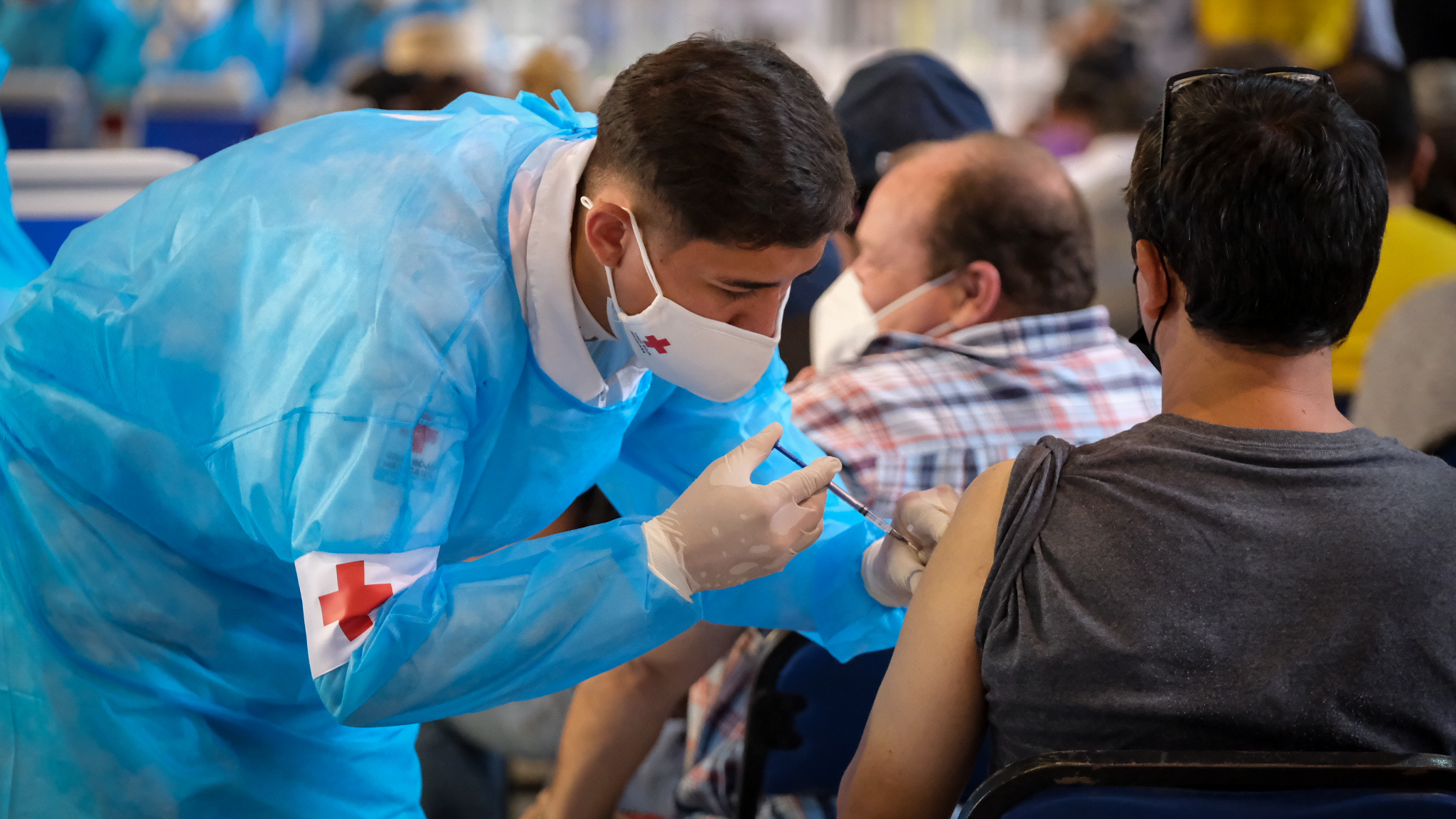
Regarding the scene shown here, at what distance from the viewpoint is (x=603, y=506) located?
7.26 ft

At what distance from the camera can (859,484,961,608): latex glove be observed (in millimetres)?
1285

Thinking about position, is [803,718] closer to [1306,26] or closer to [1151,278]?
[1151,278]

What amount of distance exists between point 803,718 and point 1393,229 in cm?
210

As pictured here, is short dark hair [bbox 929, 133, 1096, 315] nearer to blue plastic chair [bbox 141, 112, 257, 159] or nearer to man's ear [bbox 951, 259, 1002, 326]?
man's ear [bbox 951, 259, 1002, 326]

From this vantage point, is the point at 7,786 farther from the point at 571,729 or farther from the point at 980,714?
the point at 980,714

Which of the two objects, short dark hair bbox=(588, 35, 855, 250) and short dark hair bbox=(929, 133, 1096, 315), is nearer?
short dark hair bbox=(588, 35, 855, 250)

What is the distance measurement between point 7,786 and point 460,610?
49cm

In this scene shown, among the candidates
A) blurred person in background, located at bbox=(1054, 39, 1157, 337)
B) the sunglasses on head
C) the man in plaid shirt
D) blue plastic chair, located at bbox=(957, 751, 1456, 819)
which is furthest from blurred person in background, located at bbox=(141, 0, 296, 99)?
blue plastic chair, located at bbox=(957, 751, 1456, 819)

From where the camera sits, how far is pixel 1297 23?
607 cm

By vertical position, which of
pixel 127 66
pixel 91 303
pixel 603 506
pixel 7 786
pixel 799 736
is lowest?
pixel 127 66

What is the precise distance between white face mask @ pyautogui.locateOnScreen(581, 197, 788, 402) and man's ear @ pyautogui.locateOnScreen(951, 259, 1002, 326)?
71 centimetres

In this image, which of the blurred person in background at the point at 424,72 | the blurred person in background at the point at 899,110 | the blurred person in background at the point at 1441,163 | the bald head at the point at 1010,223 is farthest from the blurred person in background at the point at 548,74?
the blurred person in background at the point at 1441,163

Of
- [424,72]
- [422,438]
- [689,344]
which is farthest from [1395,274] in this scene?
[424,72]

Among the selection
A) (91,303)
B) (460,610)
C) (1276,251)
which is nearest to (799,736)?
(460,610)
